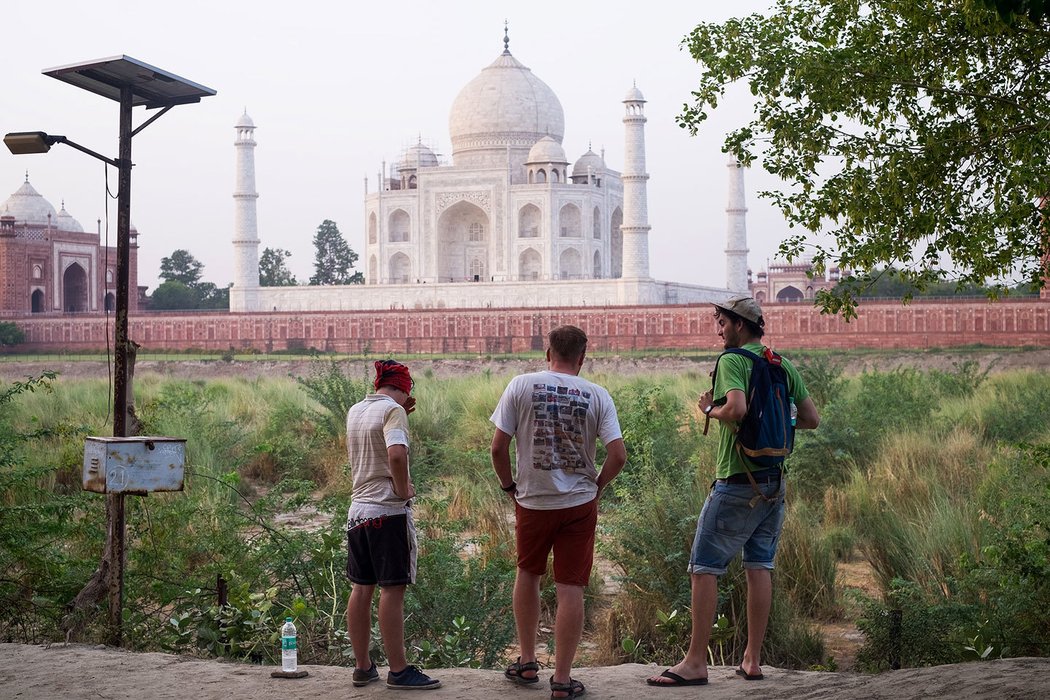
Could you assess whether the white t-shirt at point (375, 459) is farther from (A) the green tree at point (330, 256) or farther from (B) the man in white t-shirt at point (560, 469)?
(A) the green tree at point (330, 256)

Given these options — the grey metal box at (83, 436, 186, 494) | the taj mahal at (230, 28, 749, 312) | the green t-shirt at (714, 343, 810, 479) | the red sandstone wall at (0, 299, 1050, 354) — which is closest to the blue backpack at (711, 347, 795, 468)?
the green t-shirt at (714, 343, 810, 479)

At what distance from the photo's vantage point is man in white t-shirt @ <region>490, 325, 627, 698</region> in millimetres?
3131

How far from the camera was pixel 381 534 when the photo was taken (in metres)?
3.21

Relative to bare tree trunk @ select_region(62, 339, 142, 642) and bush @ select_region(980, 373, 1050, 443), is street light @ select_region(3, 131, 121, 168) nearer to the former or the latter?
bare tree trunk @ select_region(62, 339, 142, 642)

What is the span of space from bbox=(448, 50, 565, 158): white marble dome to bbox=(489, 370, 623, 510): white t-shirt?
34.4m

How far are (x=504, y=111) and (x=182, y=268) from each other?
1640 cm

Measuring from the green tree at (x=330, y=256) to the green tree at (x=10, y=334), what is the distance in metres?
16.4

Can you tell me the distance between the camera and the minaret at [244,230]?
1356 inches

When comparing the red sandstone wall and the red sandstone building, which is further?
the red sandstone building

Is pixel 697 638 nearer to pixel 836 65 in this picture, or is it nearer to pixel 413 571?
pixel 413 571

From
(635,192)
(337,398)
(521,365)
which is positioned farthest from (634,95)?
(337,398)

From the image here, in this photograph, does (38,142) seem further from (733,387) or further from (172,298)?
(172,298)

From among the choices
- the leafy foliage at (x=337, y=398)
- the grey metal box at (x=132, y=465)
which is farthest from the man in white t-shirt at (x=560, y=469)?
the leafy foliage at (x=337, y=398)

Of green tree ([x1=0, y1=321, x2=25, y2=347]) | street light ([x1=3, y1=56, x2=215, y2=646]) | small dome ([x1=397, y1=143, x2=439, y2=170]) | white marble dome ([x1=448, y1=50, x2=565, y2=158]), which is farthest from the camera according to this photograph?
small dome ([x1=397, y1=143, x2=439, y2=170])
